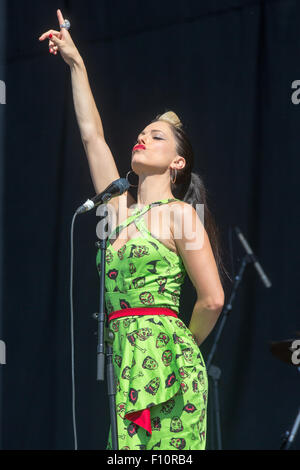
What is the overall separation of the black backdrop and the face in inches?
43.4

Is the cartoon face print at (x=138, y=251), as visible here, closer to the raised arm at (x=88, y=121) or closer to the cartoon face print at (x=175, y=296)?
the cartoon face print at (x=175, y=296)

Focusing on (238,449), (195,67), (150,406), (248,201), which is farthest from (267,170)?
(150,406)

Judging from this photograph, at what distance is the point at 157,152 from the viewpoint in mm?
2506

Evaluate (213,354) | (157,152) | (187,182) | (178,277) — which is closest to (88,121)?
(157,152)

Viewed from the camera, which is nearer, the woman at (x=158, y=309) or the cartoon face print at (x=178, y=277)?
the woman at (x=158, y=309)

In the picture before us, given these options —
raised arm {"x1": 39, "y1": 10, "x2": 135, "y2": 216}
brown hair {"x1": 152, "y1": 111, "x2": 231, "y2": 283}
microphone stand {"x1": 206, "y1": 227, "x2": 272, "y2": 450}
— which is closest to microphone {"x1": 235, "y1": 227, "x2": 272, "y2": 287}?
microphone stand {"x1": 206, "y1": 227, "x2": 272, "y2": 450}

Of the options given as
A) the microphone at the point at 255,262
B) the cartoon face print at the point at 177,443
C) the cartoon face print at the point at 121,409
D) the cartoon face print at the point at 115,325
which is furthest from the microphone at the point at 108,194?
the microphone at the point at 255,262

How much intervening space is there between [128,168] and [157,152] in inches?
54.8

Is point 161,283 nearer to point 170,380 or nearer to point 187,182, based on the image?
point 170,380

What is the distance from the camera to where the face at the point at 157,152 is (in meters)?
2.48

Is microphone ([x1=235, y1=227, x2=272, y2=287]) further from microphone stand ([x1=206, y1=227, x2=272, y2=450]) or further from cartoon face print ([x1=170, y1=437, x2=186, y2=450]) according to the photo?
cartoon face print ([x1=170, y1=437, x2=186, y2=450])

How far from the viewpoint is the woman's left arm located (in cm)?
229

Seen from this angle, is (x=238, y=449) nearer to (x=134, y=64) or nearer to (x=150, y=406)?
(x=150, y=406)

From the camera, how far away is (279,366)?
347cm
